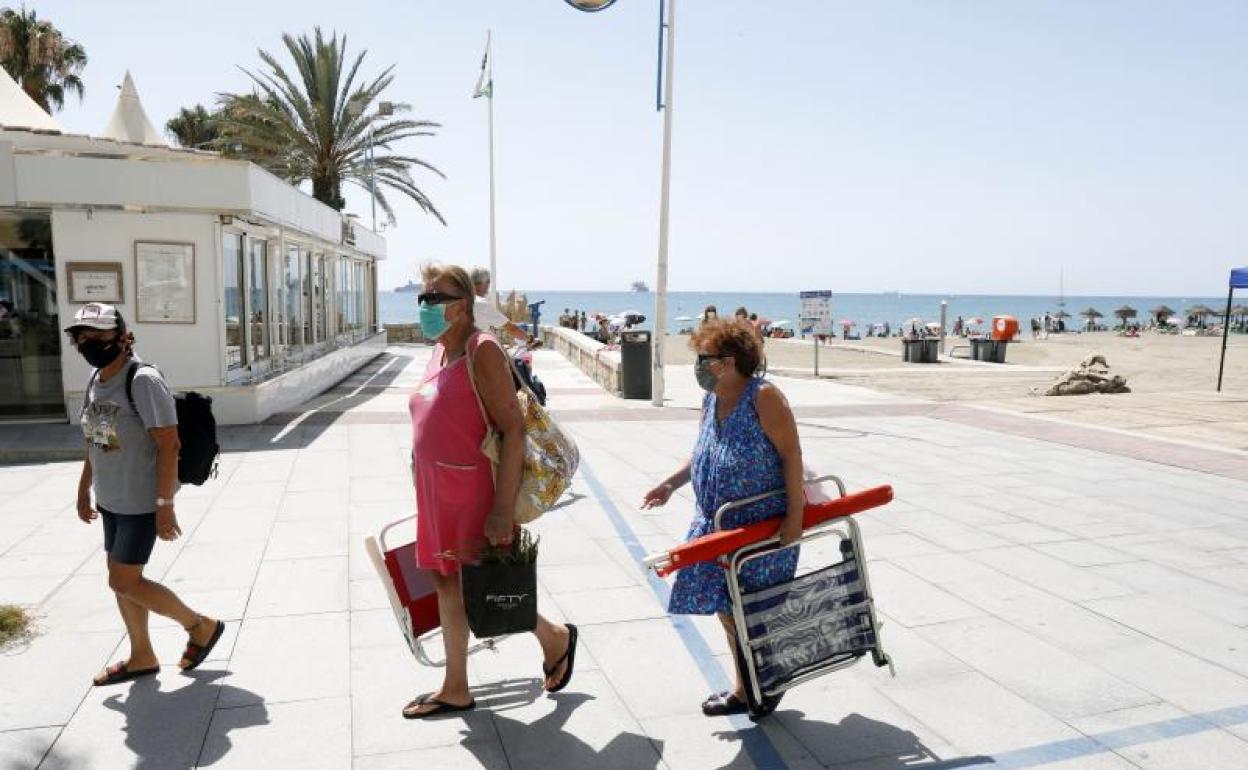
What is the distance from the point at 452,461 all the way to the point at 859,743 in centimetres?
182

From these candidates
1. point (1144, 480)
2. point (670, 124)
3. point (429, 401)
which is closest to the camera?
point (429, 401)

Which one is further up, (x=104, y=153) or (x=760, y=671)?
(x=104, y=153)

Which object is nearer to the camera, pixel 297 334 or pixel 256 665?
pixel 256 665

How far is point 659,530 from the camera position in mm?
6574

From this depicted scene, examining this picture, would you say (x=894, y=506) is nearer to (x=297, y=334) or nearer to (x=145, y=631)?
(x=145, y=631)

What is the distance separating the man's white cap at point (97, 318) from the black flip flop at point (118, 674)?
1436 mm

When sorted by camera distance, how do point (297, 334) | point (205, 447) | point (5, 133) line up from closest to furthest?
point (205, 447) < point (5, 133) < point (297, 334)

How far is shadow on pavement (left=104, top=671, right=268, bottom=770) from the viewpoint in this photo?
333cm

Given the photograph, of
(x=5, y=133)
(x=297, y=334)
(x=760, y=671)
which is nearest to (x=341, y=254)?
(x=297, y=334)

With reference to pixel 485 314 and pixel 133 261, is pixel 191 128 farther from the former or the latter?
pixel 485 314

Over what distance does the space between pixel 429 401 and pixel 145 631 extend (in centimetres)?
178

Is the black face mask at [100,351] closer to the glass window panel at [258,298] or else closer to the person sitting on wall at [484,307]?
the person sitting on wall at [484,307]

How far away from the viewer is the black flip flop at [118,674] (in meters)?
3.90

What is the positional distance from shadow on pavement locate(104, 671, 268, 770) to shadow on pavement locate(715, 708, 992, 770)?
1.83 metres
